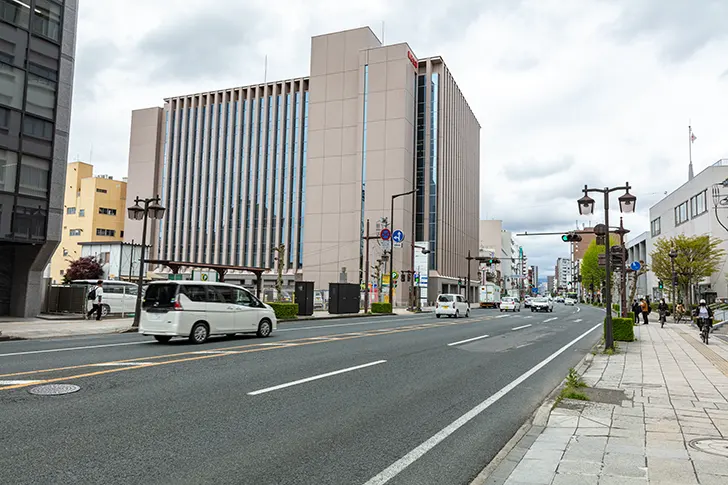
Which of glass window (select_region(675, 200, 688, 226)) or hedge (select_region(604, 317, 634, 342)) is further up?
glass window (select_region(675, 200, 688, 226))

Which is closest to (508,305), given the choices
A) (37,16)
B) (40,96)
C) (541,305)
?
(541,305)

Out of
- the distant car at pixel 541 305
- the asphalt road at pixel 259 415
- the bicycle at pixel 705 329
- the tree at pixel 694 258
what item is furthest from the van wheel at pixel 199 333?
the distant car at pixel 541 305

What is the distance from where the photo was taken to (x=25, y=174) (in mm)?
23484

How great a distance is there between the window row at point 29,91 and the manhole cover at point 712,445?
26778 mm

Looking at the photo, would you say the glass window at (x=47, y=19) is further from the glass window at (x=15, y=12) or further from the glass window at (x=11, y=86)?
the glass window at (x=11, y=86)

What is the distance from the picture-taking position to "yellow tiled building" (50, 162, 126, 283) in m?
85.0

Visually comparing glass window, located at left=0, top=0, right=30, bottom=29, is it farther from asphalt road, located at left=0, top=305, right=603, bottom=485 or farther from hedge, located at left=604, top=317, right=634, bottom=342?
hedge, located at left=604, top=317, right=634, bottom=342

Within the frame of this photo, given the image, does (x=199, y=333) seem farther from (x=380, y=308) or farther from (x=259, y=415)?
(x=380, y=308)

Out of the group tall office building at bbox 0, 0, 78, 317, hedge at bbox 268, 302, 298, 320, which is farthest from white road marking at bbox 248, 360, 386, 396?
tall office building at bbox 0, 0, 78, 317

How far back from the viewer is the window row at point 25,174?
22609mm

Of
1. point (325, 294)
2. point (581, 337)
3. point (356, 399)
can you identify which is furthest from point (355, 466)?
point (325, 294)

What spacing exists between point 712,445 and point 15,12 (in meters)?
29.0

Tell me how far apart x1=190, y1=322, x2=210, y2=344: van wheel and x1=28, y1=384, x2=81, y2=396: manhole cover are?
6396 mm

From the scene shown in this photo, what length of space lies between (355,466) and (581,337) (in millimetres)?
18303
